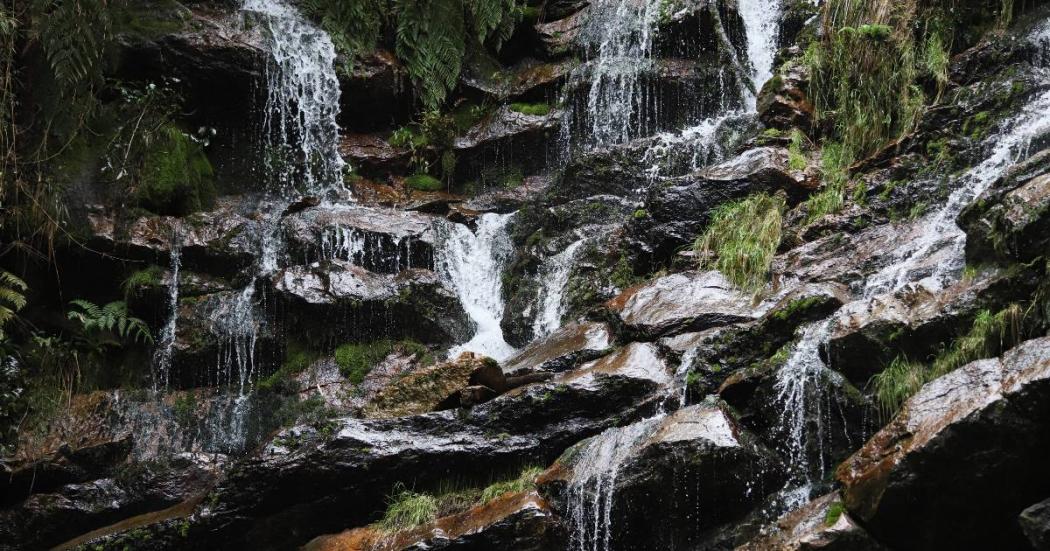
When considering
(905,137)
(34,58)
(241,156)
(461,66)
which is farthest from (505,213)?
(34,58)

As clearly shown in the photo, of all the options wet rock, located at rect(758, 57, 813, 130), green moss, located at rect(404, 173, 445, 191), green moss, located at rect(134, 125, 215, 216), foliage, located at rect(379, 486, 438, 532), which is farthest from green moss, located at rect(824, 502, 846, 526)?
green moss, located at rect(404, 173, 445, 191)

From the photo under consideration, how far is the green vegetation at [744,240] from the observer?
270 inches

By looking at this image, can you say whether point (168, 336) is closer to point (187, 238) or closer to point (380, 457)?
point (187, 238)

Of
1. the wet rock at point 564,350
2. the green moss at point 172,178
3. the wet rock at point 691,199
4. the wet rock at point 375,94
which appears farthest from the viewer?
the wet rock at point 375,94

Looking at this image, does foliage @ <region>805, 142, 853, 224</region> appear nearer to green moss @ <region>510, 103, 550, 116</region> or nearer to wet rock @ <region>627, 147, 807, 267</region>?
wet rock @ <region>627, 147, 807, 267</region>

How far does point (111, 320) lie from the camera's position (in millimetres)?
8719

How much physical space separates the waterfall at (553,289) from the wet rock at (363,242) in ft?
4.80

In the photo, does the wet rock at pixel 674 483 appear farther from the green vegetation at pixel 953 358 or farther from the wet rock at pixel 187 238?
the wet rock at pixel 187 238

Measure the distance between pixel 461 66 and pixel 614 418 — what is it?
785 cm

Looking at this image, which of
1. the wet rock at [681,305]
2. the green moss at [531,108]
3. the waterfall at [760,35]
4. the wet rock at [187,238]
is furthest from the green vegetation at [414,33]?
the wet rock at [681,305]

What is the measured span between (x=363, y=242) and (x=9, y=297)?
11.1 ft

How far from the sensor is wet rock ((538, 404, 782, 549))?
193 inches

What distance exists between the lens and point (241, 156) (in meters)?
11.4

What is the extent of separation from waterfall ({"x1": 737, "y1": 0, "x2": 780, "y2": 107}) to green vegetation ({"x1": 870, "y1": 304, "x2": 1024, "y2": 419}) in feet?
21.6
